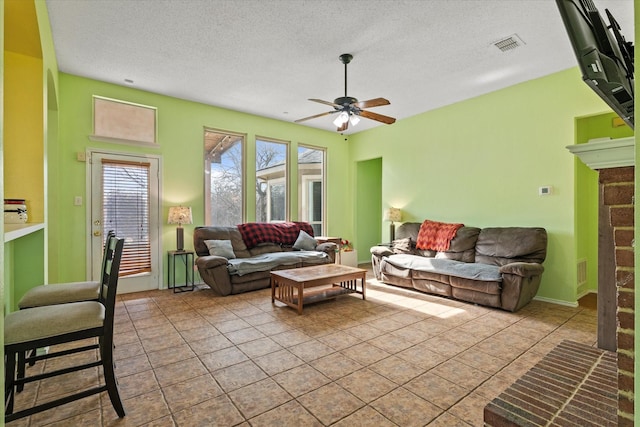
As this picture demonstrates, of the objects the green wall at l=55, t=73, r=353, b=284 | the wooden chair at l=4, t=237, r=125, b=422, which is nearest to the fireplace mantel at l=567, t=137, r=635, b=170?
the wooden chair at l=4, t=237, r=125, b=422

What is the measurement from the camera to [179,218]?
477 centimetres

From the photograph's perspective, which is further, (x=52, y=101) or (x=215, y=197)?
(x=215, y=197)

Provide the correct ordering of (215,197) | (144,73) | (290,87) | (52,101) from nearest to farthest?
(52,101), (144,73), (290,87), (215,197)

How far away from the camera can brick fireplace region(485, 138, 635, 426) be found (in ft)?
3.72

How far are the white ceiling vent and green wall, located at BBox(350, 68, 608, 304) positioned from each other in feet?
3.75

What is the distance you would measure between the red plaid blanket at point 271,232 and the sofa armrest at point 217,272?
0.97 m

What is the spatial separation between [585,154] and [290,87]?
3981 millimetres

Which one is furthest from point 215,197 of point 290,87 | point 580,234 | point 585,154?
point 580,234

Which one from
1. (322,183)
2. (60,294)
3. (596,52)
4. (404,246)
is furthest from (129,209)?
(596,52)

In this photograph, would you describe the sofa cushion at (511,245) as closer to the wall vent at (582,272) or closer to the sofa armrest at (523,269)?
the sofa armrest at (523,269)

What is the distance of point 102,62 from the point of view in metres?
3.87

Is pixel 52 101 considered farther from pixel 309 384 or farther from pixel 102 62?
pixel 309 384

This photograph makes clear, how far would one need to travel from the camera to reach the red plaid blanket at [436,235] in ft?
15.9

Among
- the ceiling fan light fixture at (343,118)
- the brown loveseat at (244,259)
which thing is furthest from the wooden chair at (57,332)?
the ceiling fan light fixture at (343,118)
